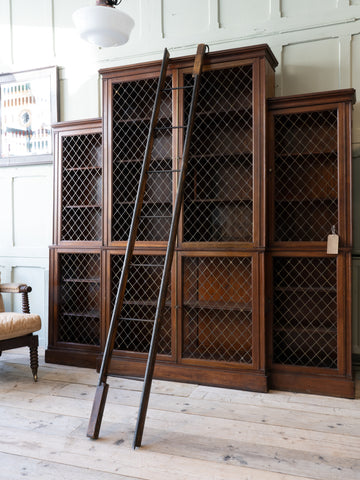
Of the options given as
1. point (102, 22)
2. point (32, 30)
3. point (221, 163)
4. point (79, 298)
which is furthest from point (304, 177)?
point (32, 30)

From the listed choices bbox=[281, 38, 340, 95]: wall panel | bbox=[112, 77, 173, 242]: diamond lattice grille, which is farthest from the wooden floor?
bbox=[281, 38, 340, 95]: wall panel

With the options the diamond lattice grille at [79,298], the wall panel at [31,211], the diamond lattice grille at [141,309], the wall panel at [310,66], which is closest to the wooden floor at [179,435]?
the diamond lattice grille at [141,309]

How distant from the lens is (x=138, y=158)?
13.0ft

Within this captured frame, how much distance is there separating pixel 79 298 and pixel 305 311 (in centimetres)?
212

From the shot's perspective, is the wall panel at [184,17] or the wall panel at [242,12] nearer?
the wall panel at [242,12]

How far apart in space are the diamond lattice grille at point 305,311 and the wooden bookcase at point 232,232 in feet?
0.04

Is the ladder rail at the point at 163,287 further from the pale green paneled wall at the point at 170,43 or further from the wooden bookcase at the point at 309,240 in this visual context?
the pale green paneled wall at the point at 170,43

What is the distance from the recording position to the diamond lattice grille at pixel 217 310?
144 inches

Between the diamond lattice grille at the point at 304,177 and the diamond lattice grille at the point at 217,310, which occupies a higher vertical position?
the diamond lattice grille at the point at 304,177

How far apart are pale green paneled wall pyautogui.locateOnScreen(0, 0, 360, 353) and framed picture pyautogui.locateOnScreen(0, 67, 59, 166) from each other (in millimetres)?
103

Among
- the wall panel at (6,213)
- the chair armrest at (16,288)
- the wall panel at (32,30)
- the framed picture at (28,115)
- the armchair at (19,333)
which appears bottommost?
the armchair at (19,333)

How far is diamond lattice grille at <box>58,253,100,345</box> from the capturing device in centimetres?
416

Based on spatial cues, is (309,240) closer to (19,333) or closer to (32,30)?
(19,333)

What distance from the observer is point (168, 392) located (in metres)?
3.30
